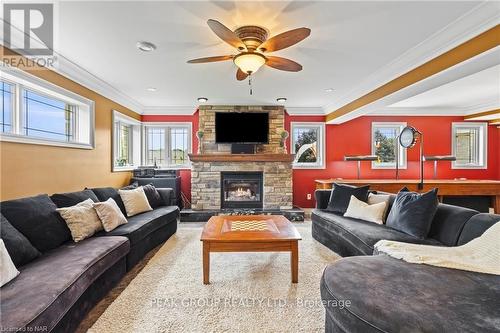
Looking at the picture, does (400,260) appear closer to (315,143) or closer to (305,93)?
(305,93)

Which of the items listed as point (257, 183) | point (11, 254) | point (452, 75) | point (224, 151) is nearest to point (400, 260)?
point (452, 75)

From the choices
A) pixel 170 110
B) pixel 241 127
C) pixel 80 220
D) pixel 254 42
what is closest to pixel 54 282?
pixel 80 220

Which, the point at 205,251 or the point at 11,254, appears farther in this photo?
the point at 205,251

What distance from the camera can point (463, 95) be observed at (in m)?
4.63

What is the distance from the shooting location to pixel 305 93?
4504 mm

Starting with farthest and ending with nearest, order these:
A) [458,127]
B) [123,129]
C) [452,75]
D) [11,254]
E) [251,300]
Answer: [458,127] < [123,129] < [452,75] < [251,300] < [11,254]

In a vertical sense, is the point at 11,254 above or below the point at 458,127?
below

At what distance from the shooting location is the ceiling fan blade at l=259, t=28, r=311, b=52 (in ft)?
6.24

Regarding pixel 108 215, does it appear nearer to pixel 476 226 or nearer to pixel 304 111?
pixel 476 226

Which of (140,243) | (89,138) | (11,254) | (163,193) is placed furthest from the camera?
(163,193)

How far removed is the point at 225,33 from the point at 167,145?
433 cm

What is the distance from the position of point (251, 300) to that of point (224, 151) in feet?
12.5

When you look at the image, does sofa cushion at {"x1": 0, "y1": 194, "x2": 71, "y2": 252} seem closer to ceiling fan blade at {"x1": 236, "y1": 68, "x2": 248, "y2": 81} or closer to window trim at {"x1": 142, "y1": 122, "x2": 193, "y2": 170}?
ceiling fan blade at {"x1": 236, "y1": 68, "x2": 248, "y2": 81}

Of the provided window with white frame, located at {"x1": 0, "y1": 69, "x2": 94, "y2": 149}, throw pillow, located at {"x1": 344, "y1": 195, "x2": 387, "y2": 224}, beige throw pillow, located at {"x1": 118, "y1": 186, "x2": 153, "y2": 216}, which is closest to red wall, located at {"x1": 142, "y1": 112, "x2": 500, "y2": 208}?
throw pillow, located at {"x1": 344, "y1": 195, "x2": 387, "y2": 224}
